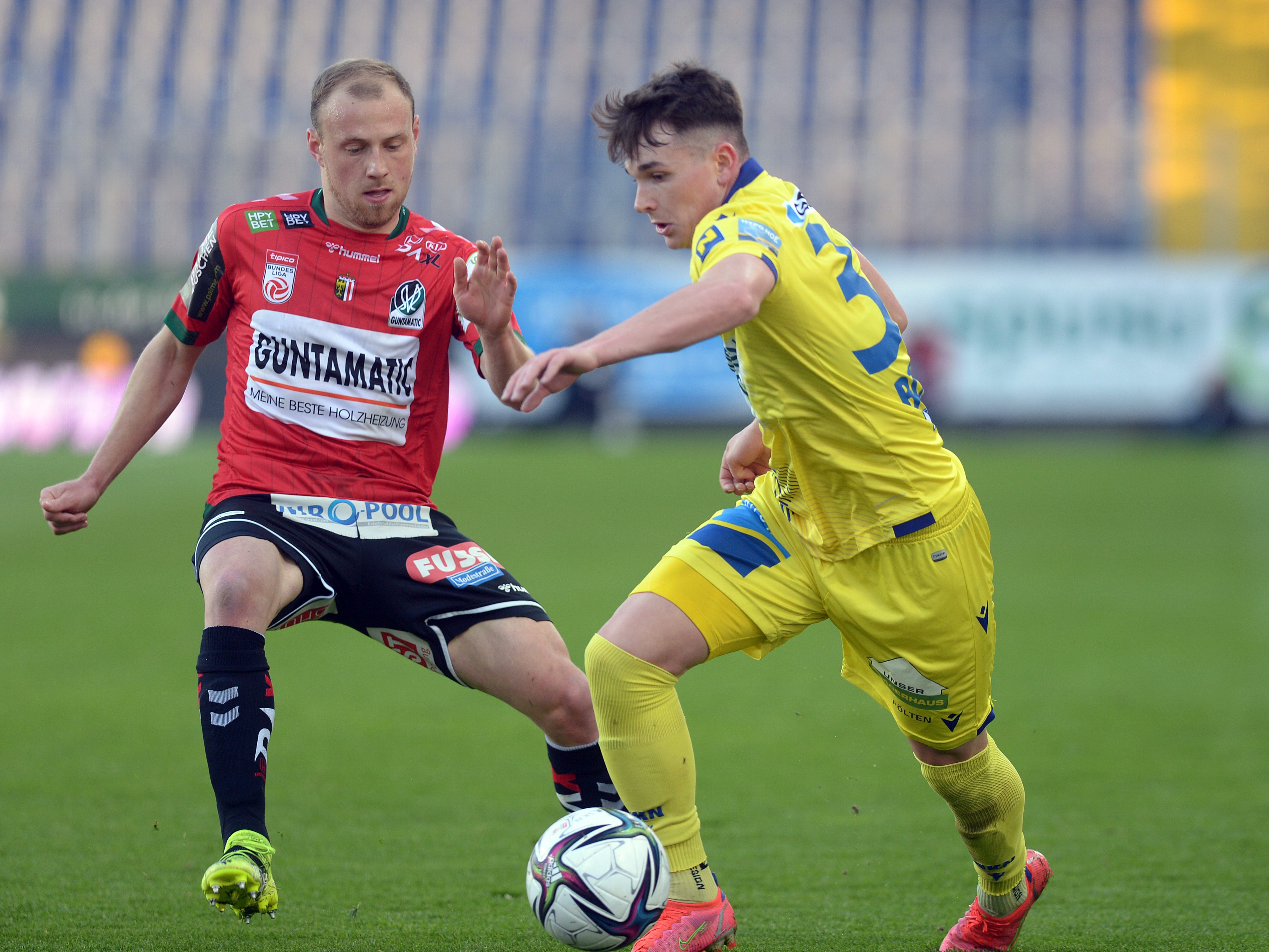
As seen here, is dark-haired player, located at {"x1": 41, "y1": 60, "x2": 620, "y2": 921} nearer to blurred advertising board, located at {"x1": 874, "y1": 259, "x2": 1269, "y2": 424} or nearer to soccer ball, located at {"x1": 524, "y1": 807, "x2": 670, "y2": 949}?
soccer ball, located at {"x1": 524, "y1": 807, "x2": 670, "y2": 949}

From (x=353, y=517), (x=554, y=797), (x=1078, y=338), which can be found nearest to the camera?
(x=353, y=517)

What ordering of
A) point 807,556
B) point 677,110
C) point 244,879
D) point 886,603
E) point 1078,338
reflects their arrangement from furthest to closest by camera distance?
point 1078,338
point 807,556
point 886,603
point 677,110
point 244,879

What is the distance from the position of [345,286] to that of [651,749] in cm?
144

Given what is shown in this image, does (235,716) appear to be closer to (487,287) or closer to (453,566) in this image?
(453,566)

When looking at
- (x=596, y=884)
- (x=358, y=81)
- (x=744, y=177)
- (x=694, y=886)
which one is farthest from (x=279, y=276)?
Answer: (x=694, y=886)

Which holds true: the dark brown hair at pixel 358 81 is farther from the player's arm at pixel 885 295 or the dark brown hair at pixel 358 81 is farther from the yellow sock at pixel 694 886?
the yellow sock at pixel 694 886

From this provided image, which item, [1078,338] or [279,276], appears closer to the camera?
[279,276]

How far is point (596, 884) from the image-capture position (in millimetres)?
2934

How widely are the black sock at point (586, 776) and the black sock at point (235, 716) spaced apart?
76cm

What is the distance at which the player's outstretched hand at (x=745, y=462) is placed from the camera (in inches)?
145

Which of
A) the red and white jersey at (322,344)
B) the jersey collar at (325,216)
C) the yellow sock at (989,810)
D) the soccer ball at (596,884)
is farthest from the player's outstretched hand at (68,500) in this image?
the yellow sock at (989,810)

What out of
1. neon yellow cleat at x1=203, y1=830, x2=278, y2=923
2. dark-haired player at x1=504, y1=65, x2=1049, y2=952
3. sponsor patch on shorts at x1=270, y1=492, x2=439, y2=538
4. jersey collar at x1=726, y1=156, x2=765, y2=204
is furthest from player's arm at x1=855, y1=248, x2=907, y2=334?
neon yellow cleat at x1=203, y1=830, x2=278, y2=923

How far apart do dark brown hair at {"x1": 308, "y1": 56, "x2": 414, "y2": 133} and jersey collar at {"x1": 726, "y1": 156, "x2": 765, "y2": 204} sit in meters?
0.95

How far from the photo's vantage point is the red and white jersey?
356 cm
